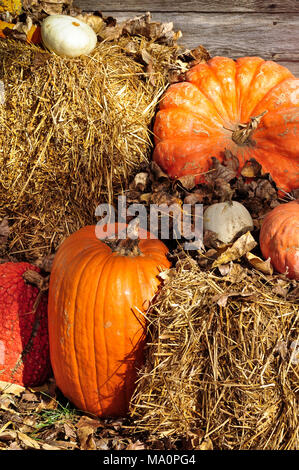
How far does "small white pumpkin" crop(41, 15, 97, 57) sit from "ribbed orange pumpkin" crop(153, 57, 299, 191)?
0.67 meters

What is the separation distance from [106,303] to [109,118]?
1415mm

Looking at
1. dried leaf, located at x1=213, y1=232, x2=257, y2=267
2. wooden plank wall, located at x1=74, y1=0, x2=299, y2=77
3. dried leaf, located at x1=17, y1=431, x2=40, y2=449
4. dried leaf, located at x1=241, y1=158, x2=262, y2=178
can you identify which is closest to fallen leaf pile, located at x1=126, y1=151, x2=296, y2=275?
dried leaf, located at x1=241, y1=158, x2=262, y2=178

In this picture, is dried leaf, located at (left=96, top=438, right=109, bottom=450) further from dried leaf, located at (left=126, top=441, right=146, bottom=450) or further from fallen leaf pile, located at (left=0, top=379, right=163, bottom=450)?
dried leaf, located at (left=126, top=441, right=146, bottom=450)

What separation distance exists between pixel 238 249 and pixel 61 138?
1468 mm

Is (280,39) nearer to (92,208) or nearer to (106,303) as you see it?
(92,208)

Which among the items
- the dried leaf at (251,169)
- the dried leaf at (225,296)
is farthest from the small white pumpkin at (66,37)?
the dried leaf at (225,296)

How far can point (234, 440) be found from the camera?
2113 mm

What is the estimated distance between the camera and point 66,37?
125 inches

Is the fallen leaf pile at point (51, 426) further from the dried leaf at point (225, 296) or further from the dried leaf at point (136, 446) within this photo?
the dried leaf at point (225, 296)

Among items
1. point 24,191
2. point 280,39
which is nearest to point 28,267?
point 24,191

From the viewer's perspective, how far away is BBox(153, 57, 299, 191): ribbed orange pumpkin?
10.8ft

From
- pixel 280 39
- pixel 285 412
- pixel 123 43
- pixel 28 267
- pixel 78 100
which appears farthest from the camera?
pixel 280 39

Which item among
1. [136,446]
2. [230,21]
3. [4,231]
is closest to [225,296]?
[136,446]

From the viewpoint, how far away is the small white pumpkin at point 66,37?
3184 mm
